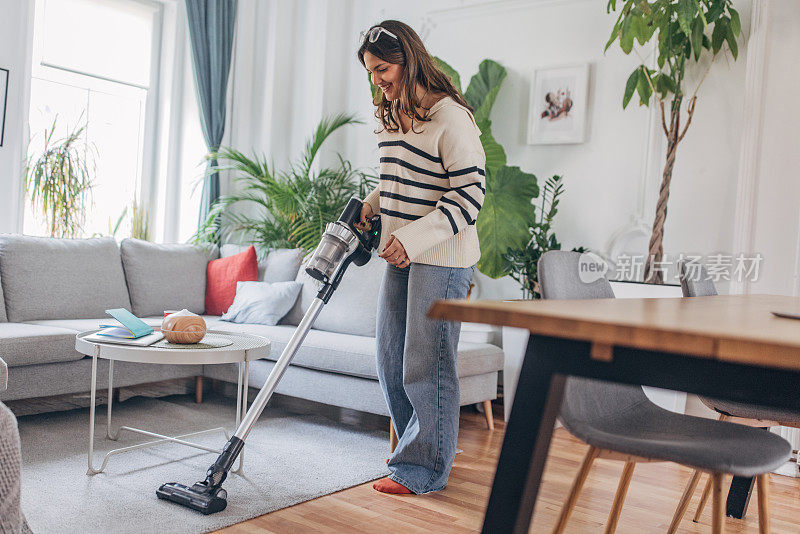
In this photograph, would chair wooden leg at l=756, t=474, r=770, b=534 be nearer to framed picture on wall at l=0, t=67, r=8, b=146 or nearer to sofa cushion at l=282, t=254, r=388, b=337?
sofa cushion at l=282, t=254, r=388, b=337

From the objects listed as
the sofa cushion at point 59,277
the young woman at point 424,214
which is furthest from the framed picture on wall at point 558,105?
the sofa cushion at point 59,277

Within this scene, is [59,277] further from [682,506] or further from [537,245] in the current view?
[682,506]

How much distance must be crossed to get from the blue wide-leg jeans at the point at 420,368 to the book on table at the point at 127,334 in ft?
2.42

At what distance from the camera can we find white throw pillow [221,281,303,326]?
3.67 m

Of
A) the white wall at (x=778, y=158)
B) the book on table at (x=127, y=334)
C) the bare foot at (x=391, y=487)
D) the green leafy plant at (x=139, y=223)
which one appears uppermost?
the white wall at (x=778, y=158)

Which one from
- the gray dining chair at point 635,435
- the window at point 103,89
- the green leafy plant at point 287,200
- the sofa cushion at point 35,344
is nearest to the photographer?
the gray dining chair at point 635,435

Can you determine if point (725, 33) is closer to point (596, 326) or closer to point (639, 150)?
point (639, 150)

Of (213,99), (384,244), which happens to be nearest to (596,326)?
(384,244)

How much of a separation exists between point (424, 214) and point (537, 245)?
199 centimetres

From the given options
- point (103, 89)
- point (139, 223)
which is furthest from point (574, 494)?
point (103, 89)

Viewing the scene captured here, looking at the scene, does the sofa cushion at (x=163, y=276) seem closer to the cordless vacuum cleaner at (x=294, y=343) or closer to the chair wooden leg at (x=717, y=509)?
the cordless vacuum cleaner at (x=294, y=343)

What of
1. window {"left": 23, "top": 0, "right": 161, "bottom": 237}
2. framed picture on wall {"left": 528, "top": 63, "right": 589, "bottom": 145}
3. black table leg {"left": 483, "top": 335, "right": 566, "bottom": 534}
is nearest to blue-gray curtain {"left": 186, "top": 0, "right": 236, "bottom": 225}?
window {"left": 23, "top": 0, "right": 161, "bottom": 237}

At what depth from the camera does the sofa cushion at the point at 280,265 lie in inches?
158

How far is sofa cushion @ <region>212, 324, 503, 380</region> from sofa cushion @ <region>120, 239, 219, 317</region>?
633 mm
